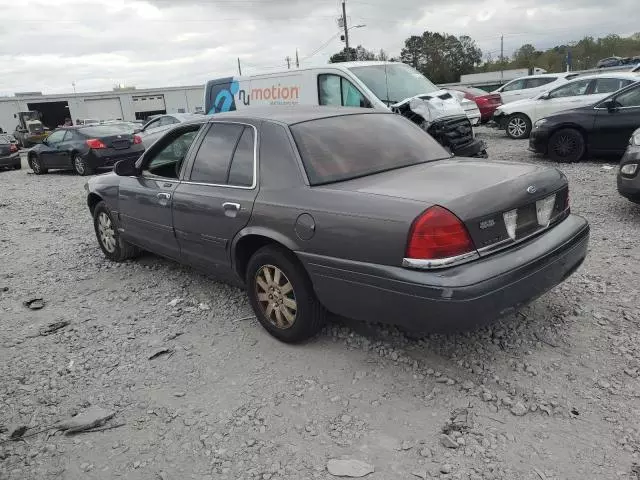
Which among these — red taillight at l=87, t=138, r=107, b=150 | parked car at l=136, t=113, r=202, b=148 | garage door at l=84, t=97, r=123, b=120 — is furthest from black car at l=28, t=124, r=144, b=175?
garage door at l=84, t=97, r=123, b=120

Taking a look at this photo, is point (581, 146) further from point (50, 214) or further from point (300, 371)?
point (50, 214)

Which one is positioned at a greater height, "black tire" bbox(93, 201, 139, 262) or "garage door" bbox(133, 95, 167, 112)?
"garage door" bbox(133, 95, 167, 112)

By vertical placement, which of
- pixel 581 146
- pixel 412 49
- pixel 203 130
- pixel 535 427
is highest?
pixel 412 49

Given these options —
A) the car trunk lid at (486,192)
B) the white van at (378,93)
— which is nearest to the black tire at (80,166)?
the white van at (378,93)

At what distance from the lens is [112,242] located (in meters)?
5.77

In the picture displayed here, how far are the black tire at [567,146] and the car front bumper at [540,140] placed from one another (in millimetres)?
84

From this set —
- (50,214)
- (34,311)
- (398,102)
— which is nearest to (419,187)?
(34,311)

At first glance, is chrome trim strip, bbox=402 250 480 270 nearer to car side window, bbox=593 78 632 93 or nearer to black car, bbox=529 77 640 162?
black car, bbox=529 77 640 162

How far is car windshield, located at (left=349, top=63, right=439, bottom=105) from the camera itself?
969 centimetres

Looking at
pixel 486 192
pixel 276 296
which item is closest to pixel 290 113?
pixel 276 296

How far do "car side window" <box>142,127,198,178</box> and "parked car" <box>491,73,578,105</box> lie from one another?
1478 cm

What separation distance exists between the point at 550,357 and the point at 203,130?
10.1 feet

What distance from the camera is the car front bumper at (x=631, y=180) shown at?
562cm

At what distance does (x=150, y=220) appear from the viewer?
4770 millimetres
